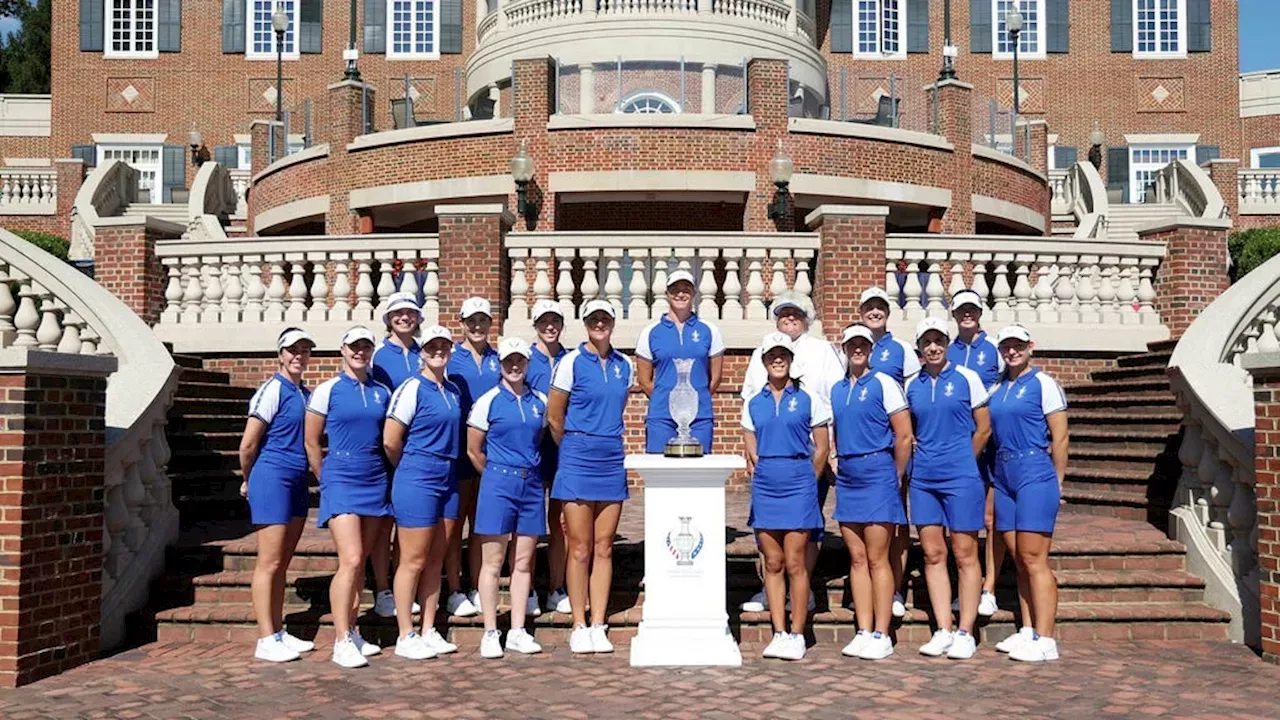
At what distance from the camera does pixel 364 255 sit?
12297mm

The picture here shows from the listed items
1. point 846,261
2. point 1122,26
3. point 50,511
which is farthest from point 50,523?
point 1122,26

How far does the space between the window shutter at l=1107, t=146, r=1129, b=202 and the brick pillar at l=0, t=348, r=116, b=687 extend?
117ft

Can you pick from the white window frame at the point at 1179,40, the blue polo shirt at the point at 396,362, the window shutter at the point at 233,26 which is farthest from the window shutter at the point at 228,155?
the blue polo shirt at the point at 396,362

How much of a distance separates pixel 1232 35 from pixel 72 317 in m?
38.0

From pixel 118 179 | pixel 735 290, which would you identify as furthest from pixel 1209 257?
pixel 118 179

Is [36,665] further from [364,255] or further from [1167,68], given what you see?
[1167,68]

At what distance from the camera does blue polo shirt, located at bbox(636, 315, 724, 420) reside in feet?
24.3

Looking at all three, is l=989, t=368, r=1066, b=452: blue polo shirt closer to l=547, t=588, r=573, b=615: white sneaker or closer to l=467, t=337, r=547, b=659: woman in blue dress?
l=467, t=337, r=547, b=659: woman in blue dress

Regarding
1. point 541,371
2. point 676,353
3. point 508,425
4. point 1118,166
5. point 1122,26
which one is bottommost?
point 508,425

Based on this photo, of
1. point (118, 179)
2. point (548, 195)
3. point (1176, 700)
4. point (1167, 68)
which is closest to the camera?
point (1176, 700)

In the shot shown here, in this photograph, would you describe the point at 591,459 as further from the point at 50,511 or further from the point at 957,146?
the point at 957,146

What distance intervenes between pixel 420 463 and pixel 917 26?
3406 cm

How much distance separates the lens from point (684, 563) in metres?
7.03

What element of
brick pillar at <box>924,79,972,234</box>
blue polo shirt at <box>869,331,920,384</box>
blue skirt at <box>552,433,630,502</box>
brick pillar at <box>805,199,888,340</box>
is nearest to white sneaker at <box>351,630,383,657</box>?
blue skirt at <box>552,433,630,502</box>
